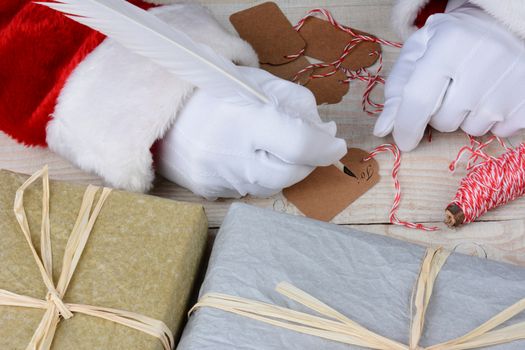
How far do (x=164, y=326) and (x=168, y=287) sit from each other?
1.8 inches

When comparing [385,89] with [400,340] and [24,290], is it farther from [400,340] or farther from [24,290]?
[24,290]

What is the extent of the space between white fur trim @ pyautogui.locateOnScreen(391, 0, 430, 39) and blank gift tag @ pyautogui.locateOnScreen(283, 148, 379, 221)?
24 cm

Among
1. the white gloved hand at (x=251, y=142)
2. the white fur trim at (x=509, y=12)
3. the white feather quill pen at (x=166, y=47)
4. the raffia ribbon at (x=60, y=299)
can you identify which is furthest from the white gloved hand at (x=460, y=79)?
the raffia ribbon at (x=60, y=299)

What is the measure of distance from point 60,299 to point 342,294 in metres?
0.31

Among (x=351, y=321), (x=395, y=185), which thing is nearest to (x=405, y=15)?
(x=395, y=185)

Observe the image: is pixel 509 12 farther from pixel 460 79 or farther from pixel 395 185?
pixel 395 185

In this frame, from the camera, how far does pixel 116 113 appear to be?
861 mm

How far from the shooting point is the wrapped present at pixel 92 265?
2.38 ft

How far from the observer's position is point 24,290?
75 cm

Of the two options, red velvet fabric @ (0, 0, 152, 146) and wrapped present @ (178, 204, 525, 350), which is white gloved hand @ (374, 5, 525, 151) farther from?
red velvet fabric @ (0, 0, 152, 146)

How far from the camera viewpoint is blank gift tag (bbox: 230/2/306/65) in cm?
111

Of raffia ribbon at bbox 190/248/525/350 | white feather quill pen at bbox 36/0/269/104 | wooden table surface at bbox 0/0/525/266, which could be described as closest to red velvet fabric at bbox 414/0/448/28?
wooden table surface at bbox 0/0/525/266

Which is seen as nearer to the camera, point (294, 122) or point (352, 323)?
point (352, 323)

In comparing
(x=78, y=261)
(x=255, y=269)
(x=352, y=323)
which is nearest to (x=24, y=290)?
(x=78, y=261)
